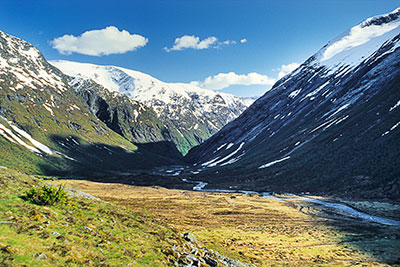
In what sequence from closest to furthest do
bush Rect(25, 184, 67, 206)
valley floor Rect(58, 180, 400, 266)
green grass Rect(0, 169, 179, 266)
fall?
green grass Rect(0, 169, 179, 266), bush Rect(25, 184, 67, 206), valley floor Rect(58, 180, 400, 266)

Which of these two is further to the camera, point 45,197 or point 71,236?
point 45,197

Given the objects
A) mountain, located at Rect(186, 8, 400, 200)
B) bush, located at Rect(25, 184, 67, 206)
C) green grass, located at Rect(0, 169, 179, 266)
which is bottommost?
mountain, located at Rect(186, 8, 400, 200)

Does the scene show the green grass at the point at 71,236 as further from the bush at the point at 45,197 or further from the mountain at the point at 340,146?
the mountain at the point at 340,146

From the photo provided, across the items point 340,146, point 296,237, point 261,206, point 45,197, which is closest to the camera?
point 45,197

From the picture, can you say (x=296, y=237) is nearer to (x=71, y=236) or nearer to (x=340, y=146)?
(x=71, y=236)

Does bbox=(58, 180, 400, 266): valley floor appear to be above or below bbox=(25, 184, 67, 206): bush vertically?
below

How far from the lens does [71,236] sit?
16.3 metres

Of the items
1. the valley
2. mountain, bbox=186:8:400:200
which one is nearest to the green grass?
the valley

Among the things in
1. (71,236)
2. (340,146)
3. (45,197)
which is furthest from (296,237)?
(340,146)

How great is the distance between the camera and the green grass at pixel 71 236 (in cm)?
1322

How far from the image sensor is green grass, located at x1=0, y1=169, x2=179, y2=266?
1322 cm

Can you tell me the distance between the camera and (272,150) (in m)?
162

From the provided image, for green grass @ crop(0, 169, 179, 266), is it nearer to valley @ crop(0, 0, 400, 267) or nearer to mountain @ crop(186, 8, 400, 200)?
valley @ crop(0, 0, 400, 267)

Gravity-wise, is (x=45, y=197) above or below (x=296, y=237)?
above
